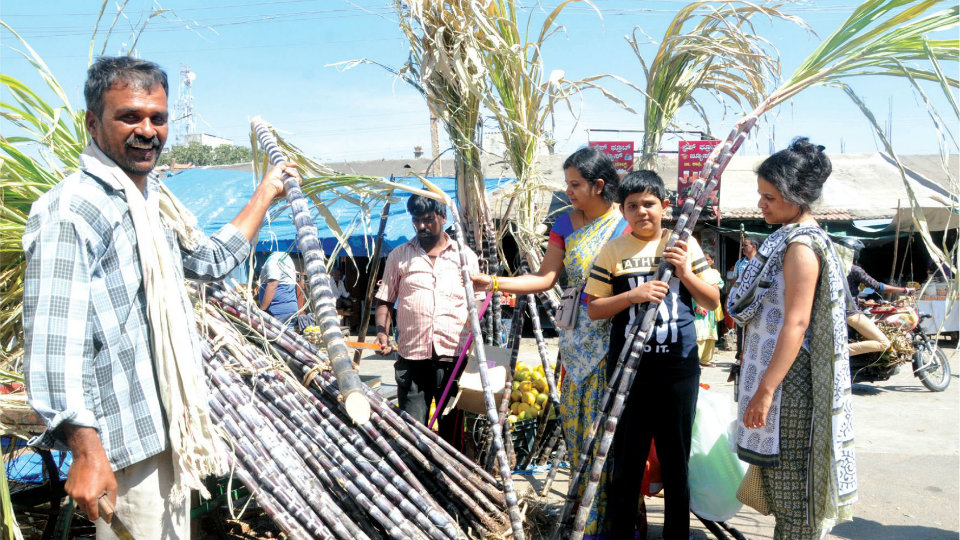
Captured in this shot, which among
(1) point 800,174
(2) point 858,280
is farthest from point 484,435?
(2) point 858,280

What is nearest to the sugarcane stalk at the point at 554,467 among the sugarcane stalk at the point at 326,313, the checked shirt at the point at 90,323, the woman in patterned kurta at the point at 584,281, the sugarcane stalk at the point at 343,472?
the woman in patterned kurta at the point at 584,281

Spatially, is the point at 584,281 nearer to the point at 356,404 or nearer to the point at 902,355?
the point at 356,404

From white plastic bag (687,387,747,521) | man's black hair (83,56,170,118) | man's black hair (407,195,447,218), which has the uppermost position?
man's black hair (83,56,170,118)

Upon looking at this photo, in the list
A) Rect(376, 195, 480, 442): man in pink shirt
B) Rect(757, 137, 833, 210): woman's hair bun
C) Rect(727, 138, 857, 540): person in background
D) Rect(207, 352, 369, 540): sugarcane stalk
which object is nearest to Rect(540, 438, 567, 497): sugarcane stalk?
Rect(376, 195, 480, 442): man in pink shirt

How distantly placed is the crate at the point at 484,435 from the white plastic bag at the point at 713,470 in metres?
1.06

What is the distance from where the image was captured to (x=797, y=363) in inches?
105

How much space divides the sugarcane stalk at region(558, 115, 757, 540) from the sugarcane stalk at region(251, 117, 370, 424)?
42.5 inches

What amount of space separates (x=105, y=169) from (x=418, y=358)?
2354 millimetres

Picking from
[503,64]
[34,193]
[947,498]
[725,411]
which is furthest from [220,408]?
[947,498]

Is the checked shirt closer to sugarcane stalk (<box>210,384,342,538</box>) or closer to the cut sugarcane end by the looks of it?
the cut sugarcane end

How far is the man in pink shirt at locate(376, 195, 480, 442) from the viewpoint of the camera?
387 centimetres

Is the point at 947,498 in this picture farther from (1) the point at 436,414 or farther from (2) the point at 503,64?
(2) the point at 503,64

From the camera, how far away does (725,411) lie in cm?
341

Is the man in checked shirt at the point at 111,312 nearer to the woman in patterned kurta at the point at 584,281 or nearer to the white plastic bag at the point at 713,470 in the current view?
the woman in patterned kurta at the point at 584,281
